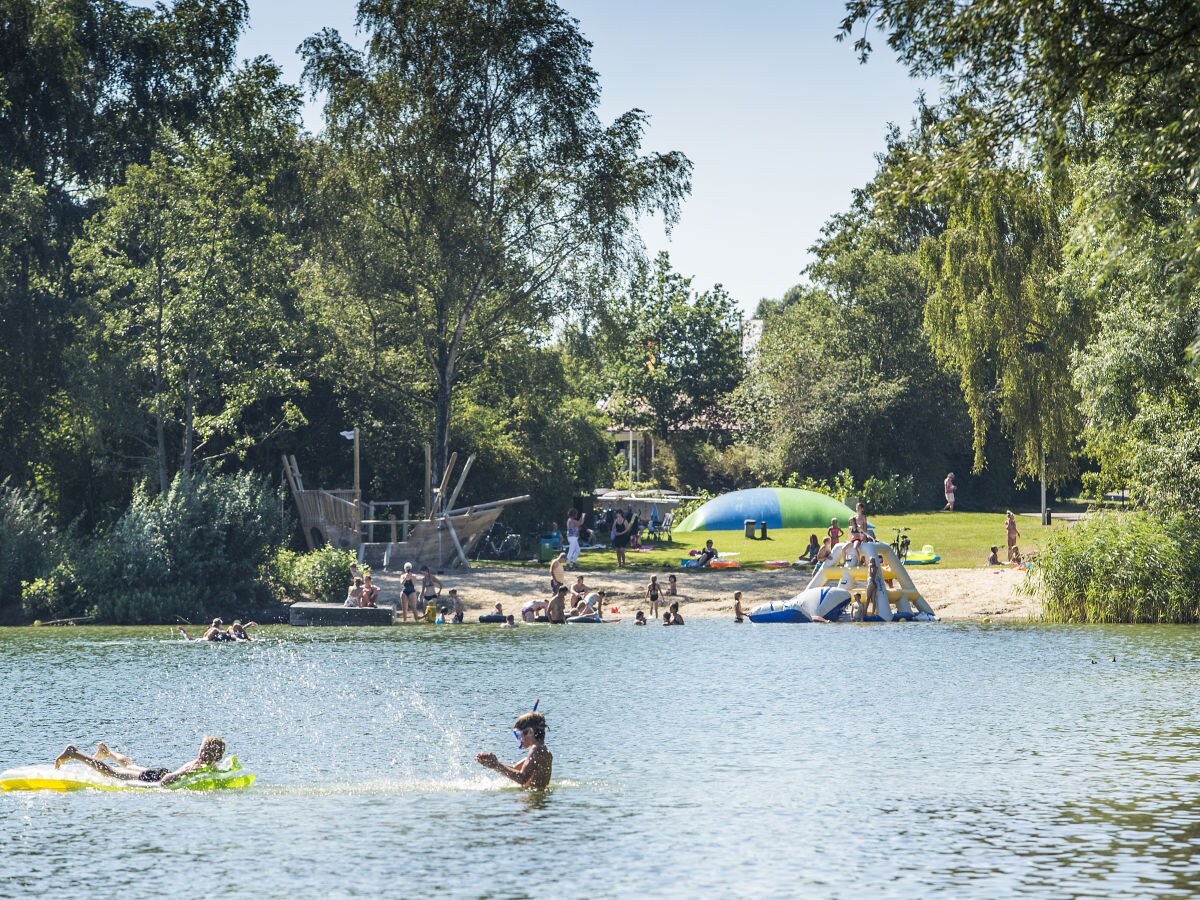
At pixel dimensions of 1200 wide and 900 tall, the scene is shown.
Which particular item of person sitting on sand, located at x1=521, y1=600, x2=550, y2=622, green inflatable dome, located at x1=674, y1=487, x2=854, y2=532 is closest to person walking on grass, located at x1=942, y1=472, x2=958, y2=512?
green inflatable dome, located at x1=674, y1=487, x2=854, y2=532

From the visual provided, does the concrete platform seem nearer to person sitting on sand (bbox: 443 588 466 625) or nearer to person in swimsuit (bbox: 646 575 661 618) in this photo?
person sitting on sand (bbox: 443 588 466 625)

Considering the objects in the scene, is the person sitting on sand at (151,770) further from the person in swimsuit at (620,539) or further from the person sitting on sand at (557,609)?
the person in swimsuit at (620,539)

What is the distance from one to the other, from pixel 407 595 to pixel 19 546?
1113 cm

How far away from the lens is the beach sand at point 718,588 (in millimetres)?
39031

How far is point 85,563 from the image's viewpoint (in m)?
40.7

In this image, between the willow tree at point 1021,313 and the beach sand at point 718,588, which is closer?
the beach sand at point 718,588

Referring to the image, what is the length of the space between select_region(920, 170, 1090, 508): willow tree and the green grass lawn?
355 centimetres

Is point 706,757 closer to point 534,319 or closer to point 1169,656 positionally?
point 1169,656

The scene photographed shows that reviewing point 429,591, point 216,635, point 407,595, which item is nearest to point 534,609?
point 429,591

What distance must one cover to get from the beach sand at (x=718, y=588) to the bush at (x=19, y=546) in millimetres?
9564

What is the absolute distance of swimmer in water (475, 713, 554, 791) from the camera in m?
16.5

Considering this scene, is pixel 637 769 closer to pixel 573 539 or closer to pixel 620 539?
pixel 620 539

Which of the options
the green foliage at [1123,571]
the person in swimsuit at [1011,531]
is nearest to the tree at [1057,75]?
the green foliage at [1123,571]

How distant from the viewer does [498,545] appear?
53.2m
